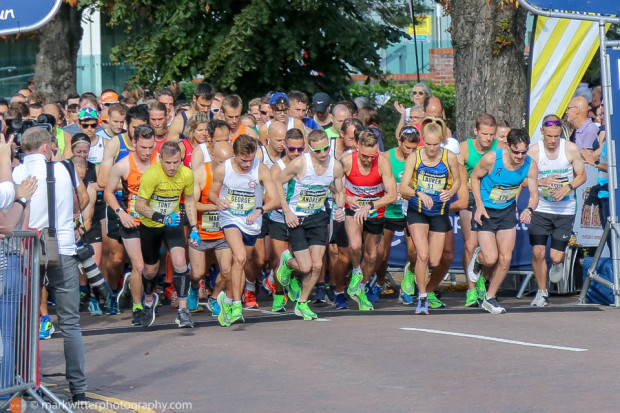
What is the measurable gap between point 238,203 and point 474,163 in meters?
3.12

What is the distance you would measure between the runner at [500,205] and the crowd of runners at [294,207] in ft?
0.05

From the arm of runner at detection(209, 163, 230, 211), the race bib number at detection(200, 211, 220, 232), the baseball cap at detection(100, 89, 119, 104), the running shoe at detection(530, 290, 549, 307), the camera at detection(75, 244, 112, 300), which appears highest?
the baseball cap at detection(100, 89, 119, 104)

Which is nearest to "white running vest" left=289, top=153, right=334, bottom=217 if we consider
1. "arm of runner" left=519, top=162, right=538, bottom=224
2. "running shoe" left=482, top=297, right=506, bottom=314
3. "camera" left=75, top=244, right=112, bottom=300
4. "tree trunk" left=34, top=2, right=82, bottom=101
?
"running shoe" left=482, top=297, right=506, bottom=314

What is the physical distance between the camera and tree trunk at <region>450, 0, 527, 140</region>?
17.6m

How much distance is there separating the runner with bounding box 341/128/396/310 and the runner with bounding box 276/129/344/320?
43 centimetres

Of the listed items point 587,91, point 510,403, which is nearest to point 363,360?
point 510,403

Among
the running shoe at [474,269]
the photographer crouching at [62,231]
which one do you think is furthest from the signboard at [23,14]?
the running shoe at [474,269]

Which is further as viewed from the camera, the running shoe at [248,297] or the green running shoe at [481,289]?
the running shoe at [248,297]

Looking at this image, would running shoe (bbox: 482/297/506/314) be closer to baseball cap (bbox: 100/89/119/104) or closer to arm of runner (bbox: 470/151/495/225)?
arm of runner (bbox: 470/151/495/225)

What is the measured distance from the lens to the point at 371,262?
13.5m

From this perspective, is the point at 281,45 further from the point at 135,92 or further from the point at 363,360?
the point at 363,360

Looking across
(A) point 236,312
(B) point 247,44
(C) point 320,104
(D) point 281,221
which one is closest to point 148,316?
(A) point 236,312

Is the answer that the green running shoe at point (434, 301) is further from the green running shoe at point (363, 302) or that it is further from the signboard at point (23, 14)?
the signboard at point (23, 14)

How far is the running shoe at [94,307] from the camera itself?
13102mm
